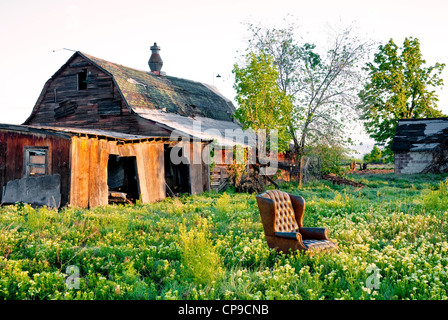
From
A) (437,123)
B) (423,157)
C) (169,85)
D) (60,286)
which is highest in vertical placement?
(169,85)

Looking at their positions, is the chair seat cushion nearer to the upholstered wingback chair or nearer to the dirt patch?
the upholstered wingback chair

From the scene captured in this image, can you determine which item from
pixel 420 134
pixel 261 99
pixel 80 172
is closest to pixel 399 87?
pixel 420 134

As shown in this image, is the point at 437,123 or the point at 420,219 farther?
the point at 437,123

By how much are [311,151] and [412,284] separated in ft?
63.5

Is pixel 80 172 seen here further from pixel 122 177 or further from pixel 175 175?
pixel 175 175

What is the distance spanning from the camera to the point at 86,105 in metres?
21.7

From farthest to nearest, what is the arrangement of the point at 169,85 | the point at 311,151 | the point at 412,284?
the point at 169,85 < the point at 311,151 < the point at 412,284

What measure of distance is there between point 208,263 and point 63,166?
9.53 m

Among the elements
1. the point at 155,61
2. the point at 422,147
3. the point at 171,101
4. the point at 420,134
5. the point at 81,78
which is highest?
the point at 155,61

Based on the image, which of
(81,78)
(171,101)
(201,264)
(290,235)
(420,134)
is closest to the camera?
(201,264)

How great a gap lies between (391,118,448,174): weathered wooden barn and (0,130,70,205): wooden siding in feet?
80.4
